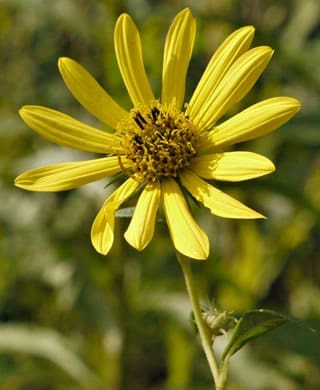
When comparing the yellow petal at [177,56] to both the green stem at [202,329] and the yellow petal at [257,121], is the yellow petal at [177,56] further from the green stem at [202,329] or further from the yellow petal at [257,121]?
the green stem at [202,329]

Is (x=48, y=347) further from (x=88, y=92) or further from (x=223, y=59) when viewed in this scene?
(x=223, y=59)

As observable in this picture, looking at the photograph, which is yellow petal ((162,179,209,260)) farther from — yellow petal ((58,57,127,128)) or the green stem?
yellow petal ((58,57,127,128))

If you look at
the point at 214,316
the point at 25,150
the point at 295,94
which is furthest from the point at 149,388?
the point at 214,316

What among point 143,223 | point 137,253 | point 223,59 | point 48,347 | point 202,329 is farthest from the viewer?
point 137,253

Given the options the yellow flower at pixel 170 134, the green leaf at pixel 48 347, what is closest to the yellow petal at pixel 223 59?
the yellow flower at pixel 170 134

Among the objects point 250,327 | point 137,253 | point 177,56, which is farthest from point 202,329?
point 137,253

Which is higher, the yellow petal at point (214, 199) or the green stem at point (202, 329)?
the yellow petal at point (214, 199)

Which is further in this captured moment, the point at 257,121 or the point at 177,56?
the point at 177,56
